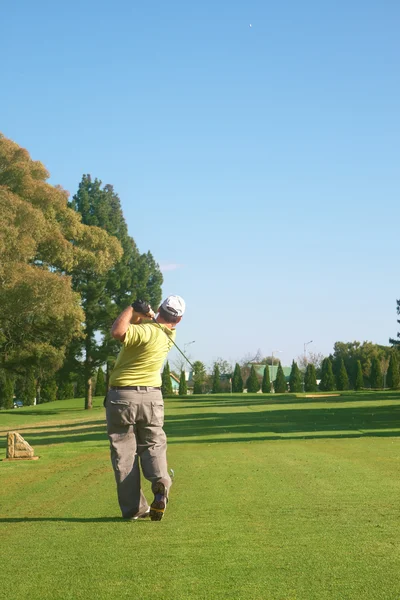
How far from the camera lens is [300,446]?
16.6m

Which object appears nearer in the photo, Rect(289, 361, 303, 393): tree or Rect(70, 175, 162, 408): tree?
Rect(70, 175, 162, 408): tree

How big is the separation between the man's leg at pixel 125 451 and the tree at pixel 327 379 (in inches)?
3287

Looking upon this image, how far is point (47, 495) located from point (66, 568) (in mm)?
4135

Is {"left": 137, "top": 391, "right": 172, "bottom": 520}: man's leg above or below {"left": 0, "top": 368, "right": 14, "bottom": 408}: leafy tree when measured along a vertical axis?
below

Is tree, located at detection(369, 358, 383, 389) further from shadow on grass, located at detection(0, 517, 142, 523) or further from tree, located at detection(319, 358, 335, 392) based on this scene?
shadow on grass, located at detection(0, 517, 142, 523)

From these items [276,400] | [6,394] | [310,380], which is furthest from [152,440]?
[310,380]

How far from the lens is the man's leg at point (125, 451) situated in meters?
7.16

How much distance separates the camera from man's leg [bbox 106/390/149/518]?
716cm

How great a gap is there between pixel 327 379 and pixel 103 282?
4007 centimetres

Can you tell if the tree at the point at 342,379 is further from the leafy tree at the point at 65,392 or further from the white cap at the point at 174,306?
the white cap at the point at 174,306

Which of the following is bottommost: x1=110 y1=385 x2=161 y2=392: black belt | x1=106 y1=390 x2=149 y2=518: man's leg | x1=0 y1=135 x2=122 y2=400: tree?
x1=106 y1=390 x2=149 y2=518: man's leg

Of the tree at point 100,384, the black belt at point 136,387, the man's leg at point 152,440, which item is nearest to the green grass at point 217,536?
the man's leg at point 152,440

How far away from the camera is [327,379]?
3531 inches

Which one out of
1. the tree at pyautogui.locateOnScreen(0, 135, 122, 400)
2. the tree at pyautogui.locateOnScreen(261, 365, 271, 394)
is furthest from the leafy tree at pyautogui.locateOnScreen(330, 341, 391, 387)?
the tree at pyautogui.locateOnScreen(0, 135, 122, 400)
